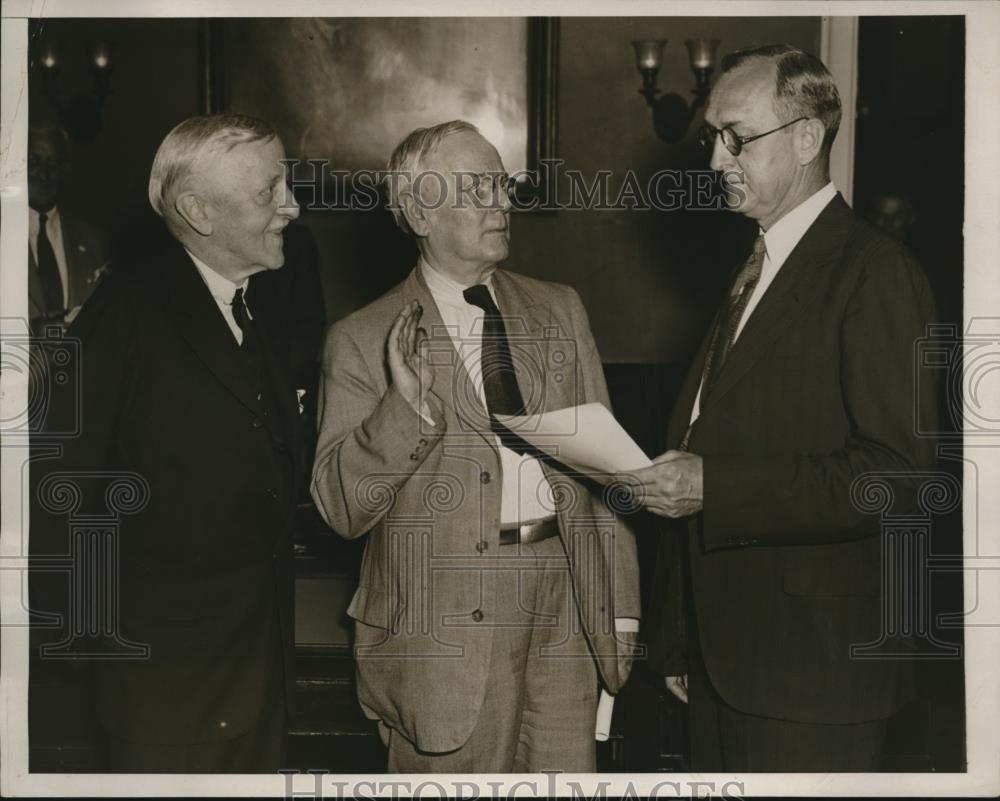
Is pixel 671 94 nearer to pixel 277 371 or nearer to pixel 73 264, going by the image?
pixel 277 371

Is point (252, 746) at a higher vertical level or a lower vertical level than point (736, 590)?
lower

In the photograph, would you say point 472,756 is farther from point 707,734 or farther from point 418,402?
point 418,402

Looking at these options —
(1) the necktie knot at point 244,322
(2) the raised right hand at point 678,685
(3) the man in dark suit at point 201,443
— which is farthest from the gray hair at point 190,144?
(2) the raised right hand at point 678,685

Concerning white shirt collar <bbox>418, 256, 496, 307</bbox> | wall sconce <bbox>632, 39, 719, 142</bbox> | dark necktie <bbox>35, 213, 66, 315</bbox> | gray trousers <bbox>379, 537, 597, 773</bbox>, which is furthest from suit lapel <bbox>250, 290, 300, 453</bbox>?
wall sconce <bbox>632, 39, 719, 142</bbox>

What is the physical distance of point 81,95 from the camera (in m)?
2.74

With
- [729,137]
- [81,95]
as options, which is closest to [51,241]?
[81,95]

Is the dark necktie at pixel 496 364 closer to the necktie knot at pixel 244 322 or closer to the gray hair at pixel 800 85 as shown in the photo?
the necktie knot at pixel 244 322

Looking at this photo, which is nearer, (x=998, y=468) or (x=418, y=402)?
(x=418, y=402)

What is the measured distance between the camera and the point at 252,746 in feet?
9.00

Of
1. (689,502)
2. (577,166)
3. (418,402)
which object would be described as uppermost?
(577,166)

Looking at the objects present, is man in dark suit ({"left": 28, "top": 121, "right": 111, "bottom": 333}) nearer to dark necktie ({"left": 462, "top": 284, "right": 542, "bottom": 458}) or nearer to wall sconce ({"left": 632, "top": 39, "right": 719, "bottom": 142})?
dark necktie ({"left": 462, "top": 284, "right": 542, "bottom": 458})

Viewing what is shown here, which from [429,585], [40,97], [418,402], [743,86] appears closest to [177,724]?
[429,585]

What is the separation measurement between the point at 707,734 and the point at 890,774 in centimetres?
45

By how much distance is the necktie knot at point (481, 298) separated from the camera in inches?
105
